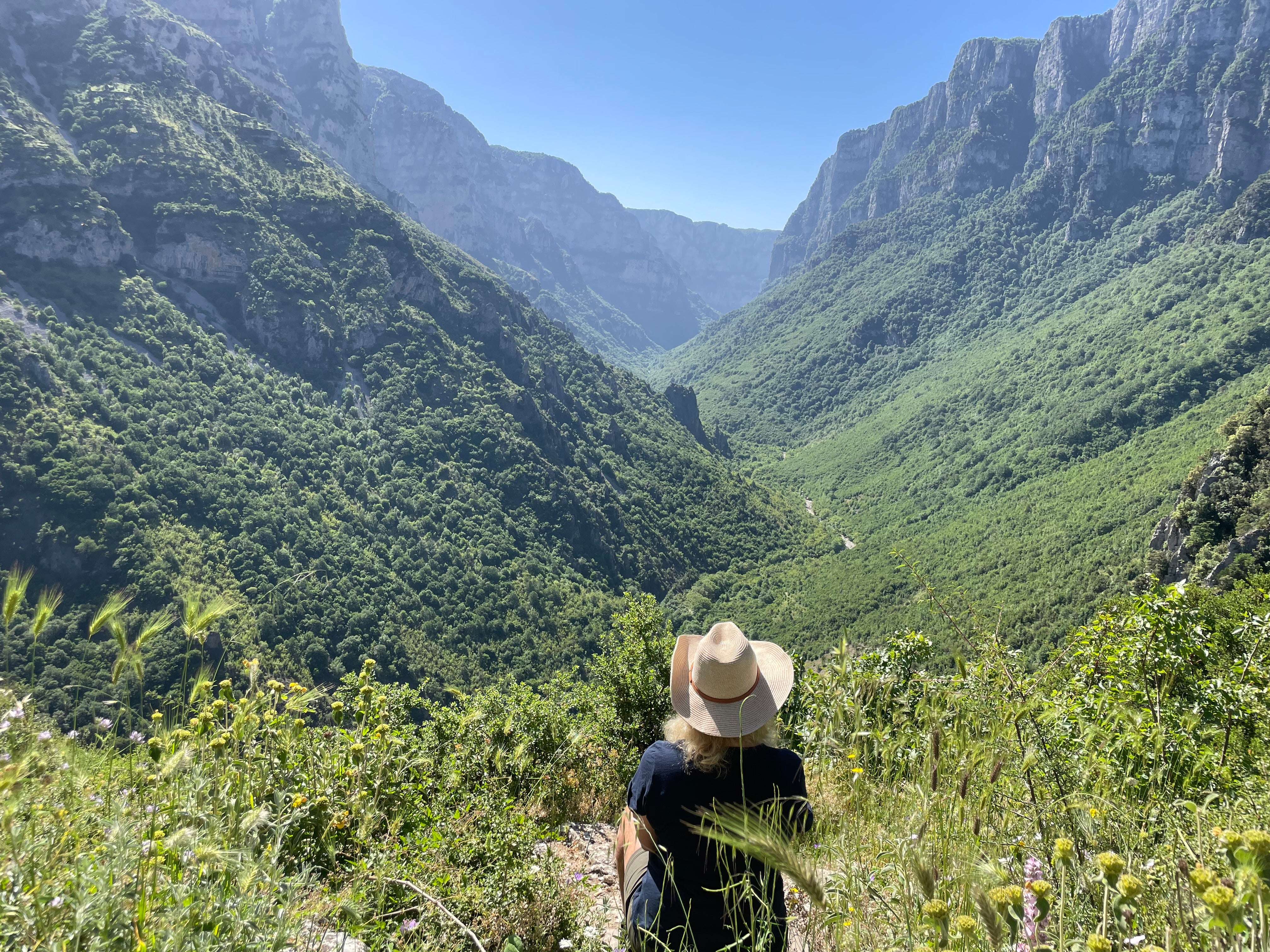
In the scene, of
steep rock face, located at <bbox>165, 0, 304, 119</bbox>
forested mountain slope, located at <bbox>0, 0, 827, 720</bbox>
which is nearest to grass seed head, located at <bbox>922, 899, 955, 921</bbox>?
forested mountain slope, located at <bbox>0, 0, 827, 720</bbox>

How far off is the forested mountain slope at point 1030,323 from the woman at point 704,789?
107 feet

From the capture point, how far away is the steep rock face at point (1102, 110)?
91.5 m

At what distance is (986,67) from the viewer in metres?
143

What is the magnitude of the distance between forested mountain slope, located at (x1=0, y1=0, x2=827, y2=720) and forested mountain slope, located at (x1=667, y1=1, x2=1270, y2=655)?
20059 mm

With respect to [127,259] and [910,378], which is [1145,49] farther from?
[127,259]

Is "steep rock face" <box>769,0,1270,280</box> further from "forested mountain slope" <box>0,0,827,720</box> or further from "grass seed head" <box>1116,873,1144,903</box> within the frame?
"grass seed head" <box>1116,873,1144,903</box>

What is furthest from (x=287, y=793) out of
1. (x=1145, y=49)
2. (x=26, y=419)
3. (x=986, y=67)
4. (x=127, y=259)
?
(x=986, y=67)

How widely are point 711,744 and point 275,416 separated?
62388 millimetres

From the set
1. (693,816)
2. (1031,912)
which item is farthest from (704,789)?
(1031,912)

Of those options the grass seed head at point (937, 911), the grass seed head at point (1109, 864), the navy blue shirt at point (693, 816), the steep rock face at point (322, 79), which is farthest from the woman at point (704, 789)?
the steep rock face at point (322, 79)

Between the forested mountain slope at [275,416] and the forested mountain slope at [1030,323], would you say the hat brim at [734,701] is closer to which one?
the forested mountain slope at [275,416]

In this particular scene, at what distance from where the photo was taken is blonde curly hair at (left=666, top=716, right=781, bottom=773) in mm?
2400

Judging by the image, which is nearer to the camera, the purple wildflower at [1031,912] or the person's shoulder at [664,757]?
the purple wildflower at [1031,912]

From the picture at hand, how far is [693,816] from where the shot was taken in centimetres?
231
